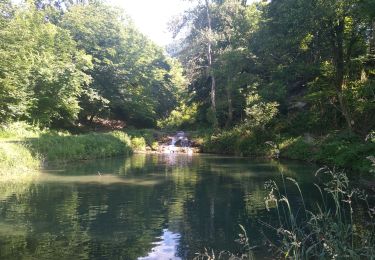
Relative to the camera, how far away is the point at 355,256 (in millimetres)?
4680

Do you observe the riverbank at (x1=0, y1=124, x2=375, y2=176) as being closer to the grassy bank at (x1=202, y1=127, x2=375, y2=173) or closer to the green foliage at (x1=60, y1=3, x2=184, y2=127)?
the grassy bank at (x1=202, y1=127, x2=375, y2=173)

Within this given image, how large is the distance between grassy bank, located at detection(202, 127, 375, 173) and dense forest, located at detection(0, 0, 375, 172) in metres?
0.08

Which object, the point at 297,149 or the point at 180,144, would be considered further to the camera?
the point at 180,144

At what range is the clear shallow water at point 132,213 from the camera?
827cm

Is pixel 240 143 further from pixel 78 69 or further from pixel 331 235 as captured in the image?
pixel 331 235

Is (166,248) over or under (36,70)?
under

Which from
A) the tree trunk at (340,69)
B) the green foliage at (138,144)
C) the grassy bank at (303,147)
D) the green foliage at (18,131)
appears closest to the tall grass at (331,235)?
the grassy bank at (303,147)

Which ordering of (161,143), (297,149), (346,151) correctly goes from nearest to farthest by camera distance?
(346,151) < (297,149) < (161,143)

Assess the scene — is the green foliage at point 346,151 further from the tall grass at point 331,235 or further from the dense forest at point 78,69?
the dense forest at point 78,69

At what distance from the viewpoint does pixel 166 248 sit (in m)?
8.34

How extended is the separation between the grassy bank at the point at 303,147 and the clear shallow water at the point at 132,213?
2250 millimetres

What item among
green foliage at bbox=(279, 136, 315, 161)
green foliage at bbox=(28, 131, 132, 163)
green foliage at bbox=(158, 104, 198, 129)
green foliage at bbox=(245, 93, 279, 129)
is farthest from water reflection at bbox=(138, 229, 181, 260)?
green foliage at bbox=(158, 104, 198, 129)

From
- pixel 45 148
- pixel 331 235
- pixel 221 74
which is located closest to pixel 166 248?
pixel 331 235

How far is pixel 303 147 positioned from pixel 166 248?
19.1 metres
